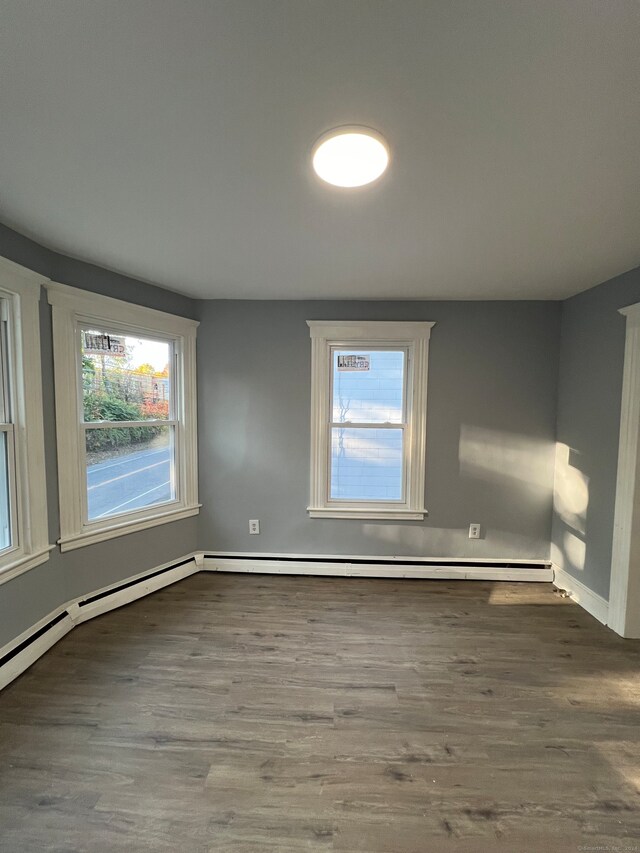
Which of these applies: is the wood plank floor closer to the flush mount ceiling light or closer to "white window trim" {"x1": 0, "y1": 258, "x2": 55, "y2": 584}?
"white window trim" {"x1": 0, "y1": 258, "x2": 55, "y2": 584}

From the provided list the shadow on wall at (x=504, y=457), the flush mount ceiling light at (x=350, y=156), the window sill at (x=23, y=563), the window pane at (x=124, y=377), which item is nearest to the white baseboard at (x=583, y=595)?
the shadow on wall at (x=504, y=457)

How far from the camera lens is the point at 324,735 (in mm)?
1561

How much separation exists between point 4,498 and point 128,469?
780 millimetres

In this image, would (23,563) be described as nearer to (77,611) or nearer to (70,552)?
(70,552)

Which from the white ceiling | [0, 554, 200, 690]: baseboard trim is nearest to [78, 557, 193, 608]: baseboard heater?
[0, 554, 200, 690]: baseboard trim

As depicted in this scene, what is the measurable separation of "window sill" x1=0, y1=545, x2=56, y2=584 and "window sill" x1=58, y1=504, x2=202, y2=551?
12cm

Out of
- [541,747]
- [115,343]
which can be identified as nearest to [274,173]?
[115,343]

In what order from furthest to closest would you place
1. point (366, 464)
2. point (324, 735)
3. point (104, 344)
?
point (366, 464) < point (104, 344) < point (324, 735)

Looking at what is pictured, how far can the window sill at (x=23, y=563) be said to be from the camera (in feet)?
6.14

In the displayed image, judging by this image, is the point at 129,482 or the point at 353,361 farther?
the point at 353,361

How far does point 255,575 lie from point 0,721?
172 cm

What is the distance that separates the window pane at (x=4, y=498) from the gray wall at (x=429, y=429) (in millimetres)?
1335

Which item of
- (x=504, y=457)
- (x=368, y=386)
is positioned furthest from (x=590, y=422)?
(x=368, y=386)

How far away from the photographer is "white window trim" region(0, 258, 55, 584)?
196 cm
